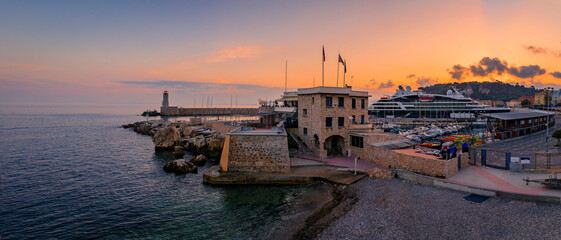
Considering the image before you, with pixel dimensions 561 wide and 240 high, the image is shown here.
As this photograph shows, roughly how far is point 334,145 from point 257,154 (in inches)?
444

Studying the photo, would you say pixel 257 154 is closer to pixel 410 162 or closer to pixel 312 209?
pixel 312 209

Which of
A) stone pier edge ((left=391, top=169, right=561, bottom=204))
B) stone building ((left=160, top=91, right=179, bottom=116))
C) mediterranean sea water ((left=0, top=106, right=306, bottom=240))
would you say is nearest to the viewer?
stone pier edge ((left=391, top=169, right=561, bottom=204))

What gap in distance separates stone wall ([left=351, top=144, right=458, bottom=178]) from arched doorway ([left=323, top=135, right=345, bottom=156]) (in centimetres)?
366

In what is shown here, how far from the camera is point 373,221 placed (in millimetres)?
13844

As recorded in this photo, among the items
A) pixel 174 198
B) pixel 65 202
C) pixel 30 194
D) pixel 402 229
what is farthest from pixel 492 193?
pixel 30 194

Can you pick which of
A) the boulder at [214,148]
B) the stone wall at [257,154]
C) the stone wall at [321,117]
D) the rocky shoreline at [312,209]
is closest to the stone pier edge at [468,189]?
the rocky shoreline at [312,209]

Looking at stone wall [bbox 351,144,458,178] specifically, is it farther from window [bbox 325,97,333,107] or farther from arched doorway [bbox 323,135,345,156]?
window [bbox 325,97,333,107]

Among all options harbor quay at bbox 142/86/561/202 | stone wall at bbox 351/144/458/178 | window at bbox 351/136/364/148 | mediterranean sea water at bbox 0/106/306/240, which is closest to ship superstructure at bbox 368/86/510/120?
harbor quay at bbox 142/86/561/202

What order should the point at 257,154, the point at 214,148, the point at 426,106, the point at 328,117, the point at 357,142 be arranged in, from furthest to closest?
the point at 426,106 → the point at 214,148 → the point at 328,117 → the point at 357,142 → the point at 257,154

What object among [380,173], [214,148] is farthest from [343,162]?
[214,148]

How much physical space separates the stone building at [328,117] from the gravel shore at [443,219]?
11.7 m

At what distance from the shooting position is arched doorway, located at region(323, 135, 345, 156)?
96.8 ft

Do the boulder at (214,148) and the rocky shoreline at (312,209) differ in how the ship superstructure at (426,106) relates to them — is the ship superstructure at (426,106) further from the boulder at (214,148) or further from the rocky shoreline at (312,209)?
the rocky shoreline at (312,209)

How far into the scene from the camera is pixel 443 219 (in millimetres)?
13352
